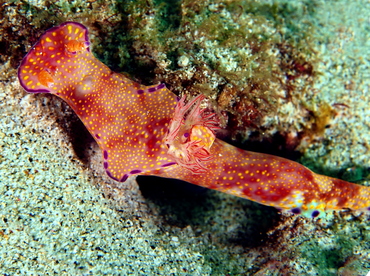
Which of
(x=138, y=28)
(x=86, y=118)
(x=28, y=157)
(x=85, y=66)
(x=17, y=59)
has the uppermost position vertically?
(x=138, y=28)

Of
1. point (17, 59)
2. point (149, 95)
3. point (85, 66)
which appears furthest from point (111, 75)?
point (17, 59)

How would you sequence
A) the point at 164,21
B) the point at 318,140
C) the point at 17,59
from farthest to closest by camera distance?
the point at 318,140 → the point at 164,21 → the point at 17,59

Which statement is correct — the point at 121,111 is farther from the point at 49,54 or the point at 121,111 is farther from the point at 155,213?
the point at 155,213

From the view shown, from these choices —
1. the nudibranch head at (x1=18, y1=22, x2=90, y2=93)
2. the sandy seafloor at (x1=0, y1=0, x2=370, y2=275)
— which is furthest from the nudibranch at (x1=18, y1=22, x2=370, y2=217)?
the sandy seafloor at (x1=0, y1=0, x2=370, y2=275)

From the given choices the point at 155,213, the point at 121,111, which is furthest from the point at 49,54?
the point at 155,213

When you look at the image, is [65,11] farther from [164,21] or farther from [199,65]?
[199,65]

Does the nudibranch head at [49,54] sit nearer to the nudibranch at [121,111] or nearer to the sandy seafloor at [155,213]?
the nudibranch at [121,111]
